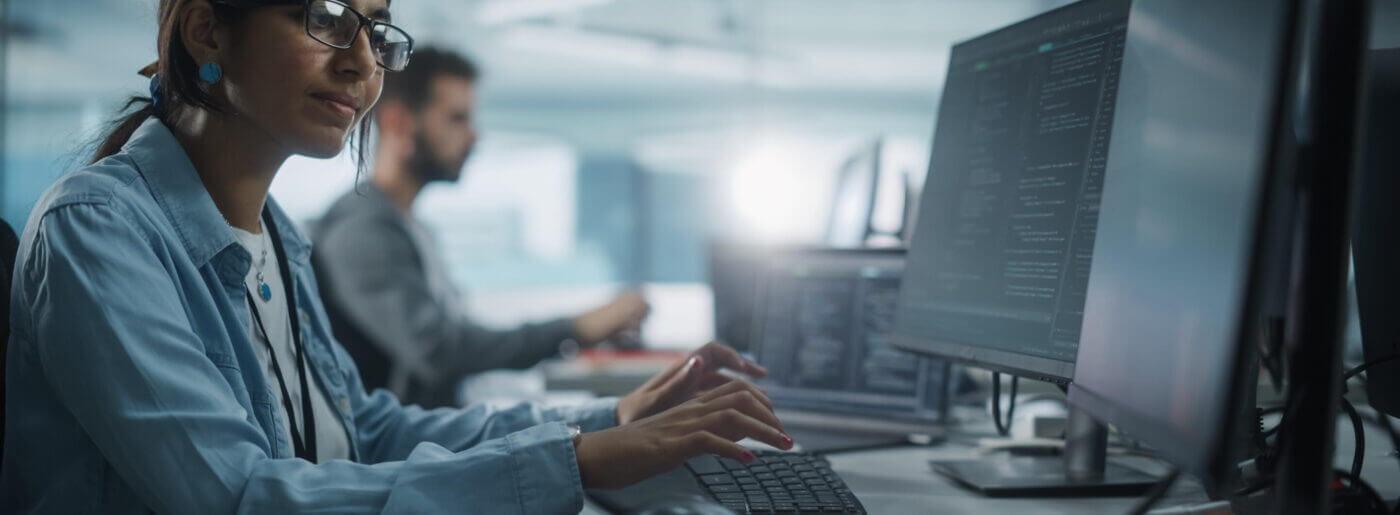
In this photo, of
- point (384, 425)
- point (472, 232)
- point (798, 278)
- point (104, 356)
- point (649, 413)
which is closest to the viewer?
point (104, 356)

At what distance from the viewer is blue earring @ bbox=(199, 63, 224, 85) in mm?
901


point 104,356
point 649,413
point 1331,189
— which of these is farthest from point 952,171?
point 104,356

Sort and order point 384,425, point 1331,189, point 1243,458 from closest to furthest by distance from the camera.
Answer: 1. point 1331,189
2. point 1243,458
3. point 384,425

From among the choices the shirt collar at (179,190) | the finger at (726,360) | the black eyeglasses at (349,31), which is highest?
the black eyeglasses at (349,31)

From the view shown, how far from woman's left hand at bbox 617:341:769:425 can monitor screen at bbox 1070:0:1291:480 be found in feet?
1.41

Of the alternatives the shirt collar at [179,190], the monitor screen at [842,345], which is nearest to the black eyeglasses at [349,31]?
the shirt collar at [179,190]

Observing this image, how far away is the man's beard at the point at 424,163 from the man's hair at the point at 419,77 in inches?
3.7

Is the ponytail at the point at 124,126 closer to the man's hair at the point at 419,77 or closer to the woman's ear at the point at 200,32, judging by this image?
the woman's ear at the point at 200,32

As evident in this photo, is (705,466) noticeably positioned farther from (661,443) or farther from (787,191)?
(787,191)

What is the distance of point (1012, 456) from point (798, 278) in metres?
0.52

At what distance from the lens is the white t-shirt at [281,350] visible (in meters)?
0.99

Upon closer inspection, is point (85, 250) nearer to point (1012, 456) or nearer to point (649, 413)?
point (649, 413)

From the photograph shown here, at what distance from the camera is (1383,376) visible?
0.86 metres

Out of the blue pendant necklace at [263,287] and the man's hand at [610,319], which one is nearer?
the blue pendant necklace at [263,287]
